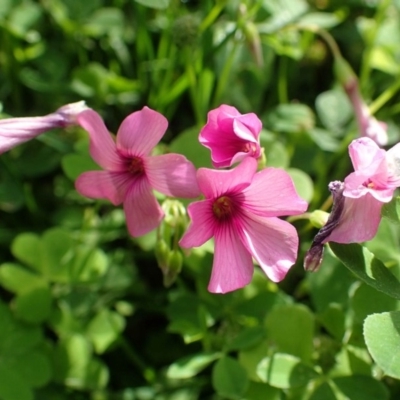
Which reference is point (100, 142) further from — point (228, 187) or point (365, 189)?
point (365, 189)

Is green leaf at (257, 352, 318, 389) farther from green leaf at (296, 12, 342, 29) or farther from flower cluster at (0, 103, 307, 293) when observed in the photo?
green leaf at (296, 12, 342, 29)

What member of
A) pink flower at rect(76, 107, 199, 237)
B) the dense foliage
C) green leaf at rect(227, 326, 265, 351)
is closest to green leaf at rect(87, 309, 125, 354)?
the dense foliage

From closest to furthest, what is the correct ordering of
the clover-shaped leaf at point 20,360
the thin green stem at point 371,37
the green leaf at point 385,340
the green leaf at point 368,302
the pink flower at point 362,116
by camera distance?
the green leaf at point 385,340
the green leaf at point 368,302
the clover-shaped leaf at point 20,360
the pink flower at point 362,116
the thin green stem at point 371,37

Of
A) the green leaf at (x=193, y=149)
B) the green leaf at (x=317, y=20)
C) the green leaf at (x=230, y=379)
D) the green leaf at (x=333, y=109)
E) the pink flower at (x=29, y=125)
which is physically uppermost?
the pink flower at (x=29, y=125)

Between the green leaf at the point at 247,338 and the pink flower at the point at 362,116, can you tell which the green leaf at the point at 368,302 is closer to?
the green leaf at the point at 247,338

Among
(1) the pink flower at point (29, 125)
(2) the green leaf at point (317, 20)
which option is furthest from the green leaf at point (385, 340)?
(2) the green leaf at point (317, 20)

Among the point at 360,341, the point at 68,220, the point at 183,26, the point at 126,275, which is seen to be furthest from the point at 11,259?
the point at 360,341

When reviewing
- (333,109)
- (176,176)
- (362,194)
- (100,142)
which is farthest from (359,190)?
(333,109)
